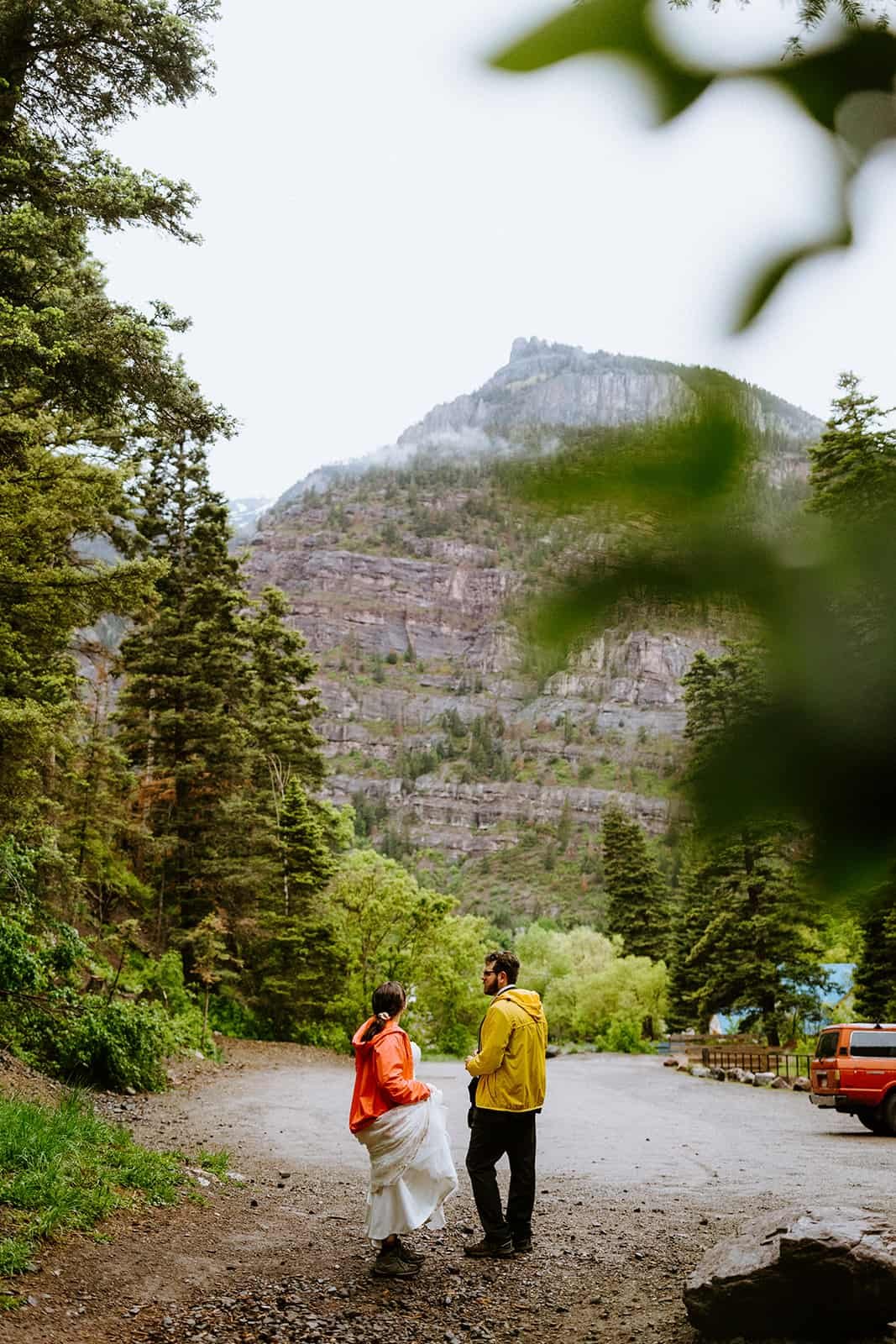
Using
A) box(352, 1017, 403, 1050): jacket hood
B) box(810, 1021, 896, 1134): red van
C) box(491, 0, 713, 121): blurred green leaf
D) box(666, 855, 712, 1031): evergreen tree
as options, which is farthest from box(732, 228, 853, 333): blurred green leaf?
box(666, 855, 712, 1031): evergreen tree

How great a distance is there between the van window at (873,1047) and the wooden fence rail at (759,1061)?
938 centimetres

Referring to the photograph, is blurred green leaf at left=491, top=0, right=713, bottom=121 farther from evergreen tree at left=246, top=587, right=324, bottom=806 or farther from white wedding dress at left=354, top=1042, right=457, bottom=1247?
evergreen tree at left=246, top=587, right=324, bottom=806

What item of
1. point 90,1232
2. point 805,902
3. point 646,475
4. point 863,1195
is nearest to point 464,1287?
point 90,1232

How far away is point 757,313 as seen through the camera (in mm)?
710

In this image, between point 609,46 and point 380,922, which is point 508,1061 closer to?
point 609,46

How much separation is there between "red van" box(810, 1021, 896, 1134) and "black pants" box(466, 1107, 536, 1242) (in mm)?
8590

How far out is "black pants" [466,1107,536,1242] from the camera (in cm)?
542

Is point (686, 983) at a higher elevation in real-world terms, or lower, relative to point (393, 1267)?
lower

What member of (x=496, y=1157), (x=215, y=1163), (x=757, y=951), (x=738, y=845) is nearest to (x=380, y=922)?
(x=757, y=951)

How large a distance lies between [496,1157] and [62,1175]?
2704 mm

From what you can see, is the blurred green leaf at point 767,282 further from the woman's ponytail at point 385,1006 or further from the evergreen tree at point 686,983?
the evergreen tree at point 686,983

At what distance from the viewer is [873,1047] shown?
41.7 ft

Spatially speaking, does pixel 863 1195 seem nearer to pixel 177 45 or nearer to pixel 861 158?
pixel 861 158

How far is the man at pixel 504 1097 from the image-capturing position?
536cm
